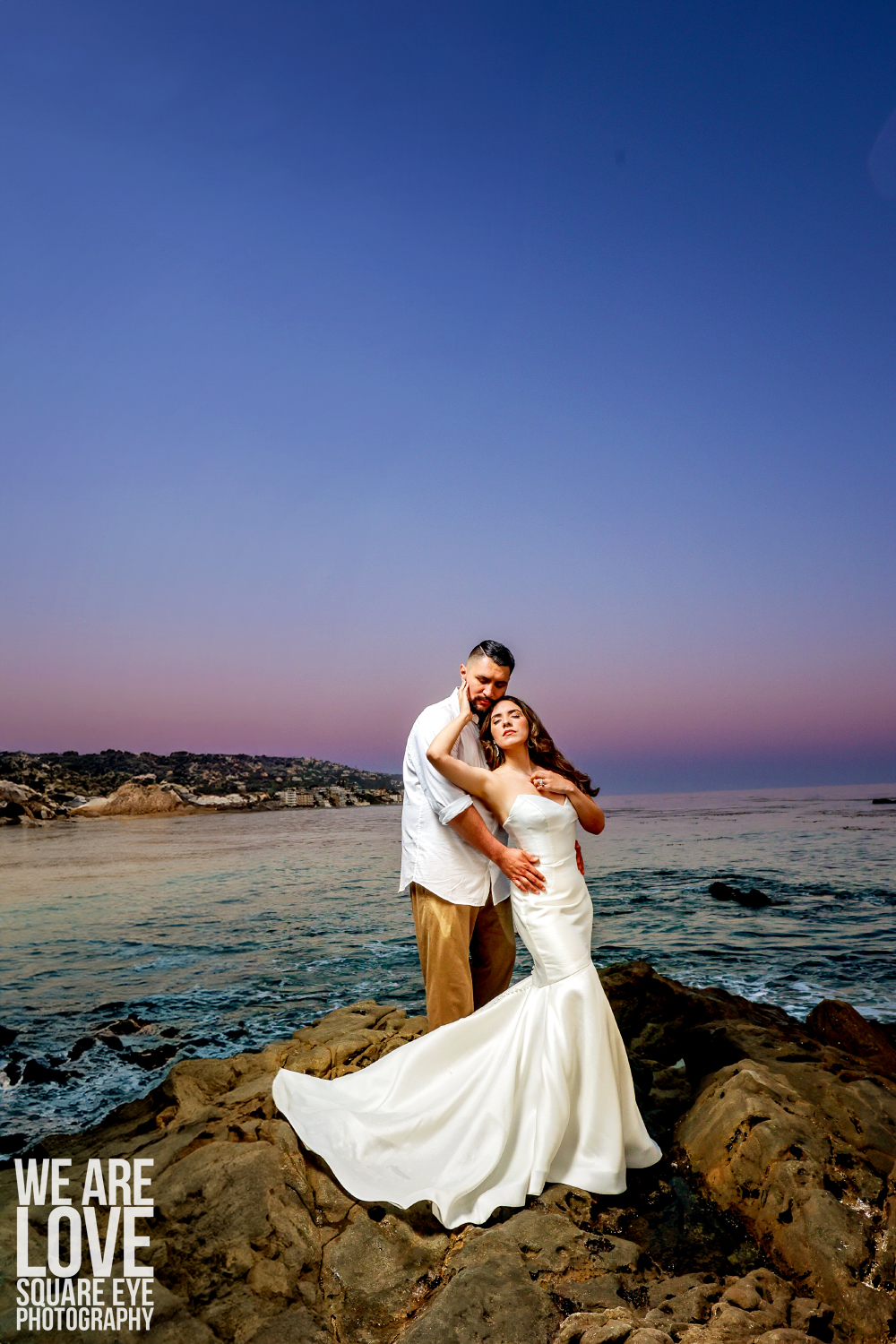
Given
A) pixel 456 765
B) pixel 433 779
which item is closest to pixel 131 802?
pixel 433 779

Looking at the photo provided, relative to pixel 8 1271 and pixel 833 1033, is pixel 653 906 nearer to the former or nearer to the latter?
pixel 833 1033

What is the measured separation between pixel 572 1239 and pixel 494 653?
3198 mm

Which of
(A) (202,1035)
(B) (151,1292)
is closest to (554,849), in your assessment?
(B) (151,1292)

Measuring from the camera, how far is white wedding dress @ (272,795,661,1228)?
157 inches

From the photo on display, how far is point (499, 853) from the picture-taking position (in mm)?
4695

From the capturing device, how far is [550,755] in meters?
4.94

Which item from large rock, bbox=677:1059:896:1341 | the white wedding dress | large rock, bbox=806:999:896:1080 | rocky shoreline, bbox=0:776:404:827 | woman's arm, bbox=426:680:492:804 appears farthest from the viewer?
rocky shoreline, bbox=0:776:404:827

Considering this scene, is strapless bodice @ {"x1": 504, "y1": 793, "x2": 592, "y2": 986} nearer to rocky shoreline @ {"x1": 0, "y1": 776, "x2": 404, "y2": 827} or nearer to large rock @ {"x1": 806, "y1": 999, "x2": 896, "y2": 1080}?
large rock @ {"x1": 806, "y1": 999, "x2": 896, "y2": 1080}

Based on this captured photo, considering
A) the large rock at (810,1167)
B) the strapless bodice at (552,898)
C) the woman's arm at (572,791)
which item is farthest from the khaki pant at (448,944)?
the large rock at (810,1167)

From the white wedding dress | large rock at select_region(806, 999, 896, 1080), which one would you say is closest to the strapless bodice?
the white wedding dress

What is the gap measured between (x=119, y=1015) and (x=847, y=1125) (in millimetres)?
9777

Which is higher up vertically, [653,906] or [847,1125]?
[847,1125]

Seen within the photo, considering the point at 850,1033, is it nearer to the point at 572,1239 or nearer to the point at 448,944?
the point at 448,944

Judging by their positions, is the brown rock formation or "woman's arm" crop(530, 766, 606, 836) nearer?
"woman's arm" crop(530, 766, 606, 836)
